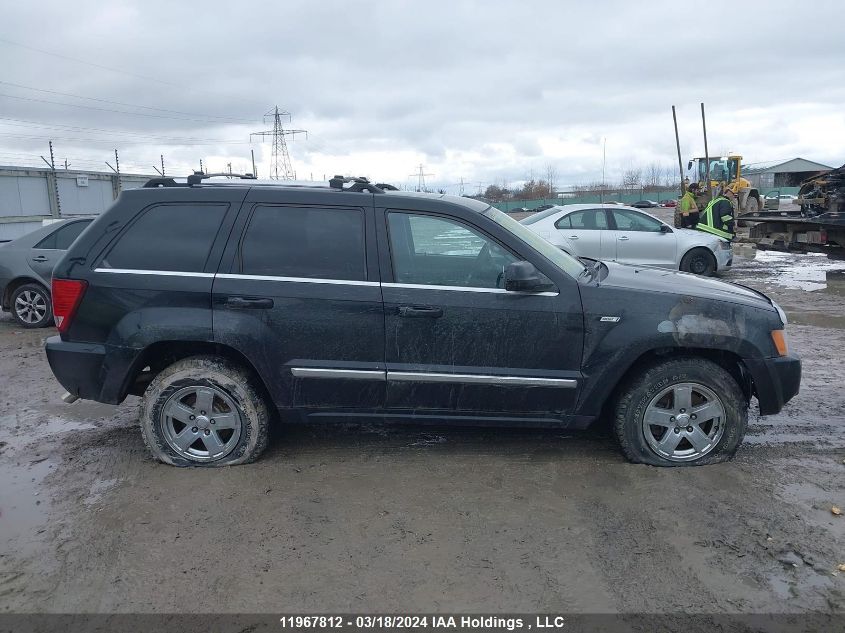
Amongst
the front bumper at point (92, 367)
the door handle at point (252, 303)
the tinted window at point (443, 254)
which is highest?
the tinted window at point (443, 254)

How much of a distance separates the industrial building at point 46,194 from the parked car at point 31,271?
30.8 ft

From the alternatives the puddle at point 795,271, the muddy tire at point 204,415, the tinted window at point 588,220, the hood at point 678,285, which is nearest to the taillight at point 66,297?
the muddy tire at point 204,415

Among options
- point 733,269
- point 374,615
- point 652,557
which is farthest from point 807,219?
point 374,615

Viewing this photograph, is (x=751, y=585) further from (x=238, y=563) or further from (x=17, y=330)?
(x=17, y=330)

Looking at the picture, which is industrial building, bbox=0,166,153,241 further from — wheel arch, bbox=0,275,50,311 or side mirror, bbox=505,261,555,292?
side mirror, bbox=505,261,555,292

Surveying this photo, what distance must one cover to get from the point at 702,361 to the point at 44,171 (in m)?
21.4

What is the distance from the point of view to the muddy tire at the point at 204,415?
4098 mm

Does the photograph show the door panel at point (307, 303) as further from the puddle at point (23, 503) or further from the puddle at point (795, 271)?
the puddle at point (795, 271)

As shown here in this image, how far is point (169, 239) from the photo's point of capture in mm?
4121

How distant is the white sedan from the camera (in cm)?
1167

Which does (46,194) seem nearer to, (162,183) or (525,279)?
(162,183)

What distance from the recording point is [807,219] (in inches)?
510

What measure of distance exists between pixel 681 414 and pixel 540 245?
141cm

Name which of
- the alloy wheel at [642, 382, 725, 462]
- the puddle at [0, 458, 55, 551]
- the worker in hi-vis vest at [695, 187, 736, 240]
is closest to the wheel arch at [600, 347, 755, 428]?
the alloy wheel at [642, 382, 725, 462]
